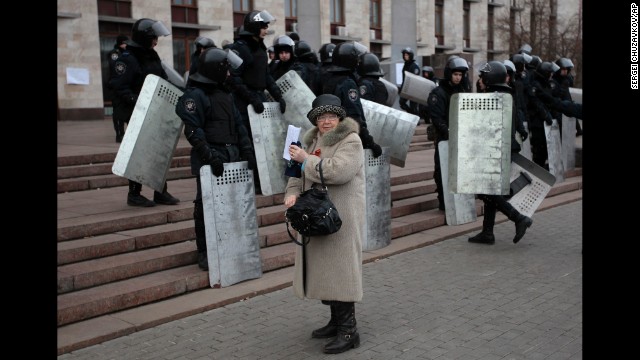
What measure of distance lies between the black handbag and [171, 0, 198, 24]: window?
21.2 m

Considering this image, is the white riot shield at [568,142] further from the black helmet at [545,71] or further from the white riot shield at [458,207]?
the white riot shield at [458,207]

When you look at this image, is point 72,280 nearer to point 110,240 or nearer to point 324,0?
point 110,240

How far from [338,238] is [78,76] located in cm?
1854

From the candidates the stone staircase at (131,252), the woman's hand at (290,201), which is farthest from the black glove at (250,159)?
the woman's hand at (290,201)

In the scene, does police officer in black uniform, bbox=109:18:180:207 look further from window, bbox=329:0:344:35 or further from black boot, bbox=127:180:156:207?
window, bbox=329:0:344:35

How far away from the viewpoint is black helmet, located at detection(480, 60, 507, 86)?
7969 millimetres

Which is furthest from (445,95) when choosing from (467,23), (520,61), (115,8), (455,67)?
(467,23)

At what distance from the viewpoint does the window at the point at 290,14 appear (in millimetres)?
28734

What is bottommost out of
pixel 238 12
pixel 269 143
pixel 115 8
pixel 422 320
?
pixel 422 320

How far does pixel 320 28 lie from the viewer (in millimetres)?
27609

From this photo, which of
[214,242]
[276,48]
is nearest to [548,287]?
Answer: [214,242]

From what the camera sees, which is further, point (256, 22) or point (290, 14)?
point (290, 14)

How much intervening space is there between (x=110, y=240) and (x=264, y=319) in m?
1.86

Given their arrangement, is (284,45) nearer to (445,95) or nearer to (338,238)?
(445,95)
